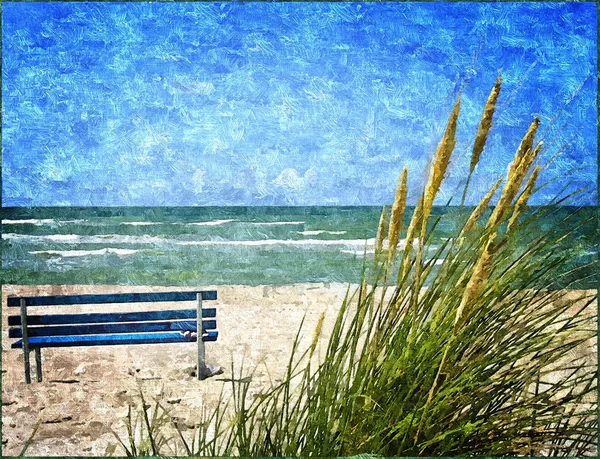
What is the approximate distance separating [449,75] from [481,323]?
930 millimetres

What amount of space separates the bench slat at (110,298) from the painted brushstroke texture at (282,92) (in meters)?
0.29

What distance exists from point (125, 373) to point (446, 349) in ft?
3.55

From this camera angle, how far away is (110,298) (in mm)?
1904

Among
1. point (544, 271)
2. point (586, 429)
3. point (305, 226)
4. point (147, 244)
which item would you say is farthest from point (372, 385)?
point (147, 244)

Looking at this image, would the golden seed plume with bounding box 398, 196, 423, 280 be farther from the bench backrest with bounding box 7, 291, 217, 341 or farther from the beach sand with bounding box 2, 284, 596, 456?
the bench backrest with bounding box 7, 291, 217, 341

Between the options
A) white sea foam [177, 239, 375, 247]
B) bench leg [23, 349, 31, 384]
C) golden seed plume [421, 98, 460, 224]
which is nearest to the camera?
golden seed plume [421, 98, 460, 224]

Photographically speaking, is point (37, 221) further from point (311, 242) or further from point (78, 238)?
point (311, 242)

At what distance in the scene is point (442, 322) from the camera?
123 centimetres

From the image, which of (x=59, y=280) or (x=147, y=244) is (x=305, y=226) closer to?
(x=147, y=244)

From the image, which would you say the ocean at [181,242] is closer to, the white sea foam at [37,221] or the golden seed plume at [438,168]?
the white sea foam at [37,221]

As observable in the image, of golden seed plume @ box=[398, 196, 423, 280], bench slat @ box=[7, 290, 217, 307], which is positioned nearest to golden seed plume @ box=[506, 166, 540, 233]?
golden seed plume @ box=[398, 196, 423, 280]

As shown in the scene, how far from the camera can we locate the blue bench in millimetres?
1865

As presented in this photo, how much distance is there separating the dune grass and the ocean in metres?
0.51

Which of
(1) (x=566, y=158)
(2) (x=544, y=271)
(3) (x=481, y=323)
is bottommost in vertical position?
(3) (x=481, y=323)
